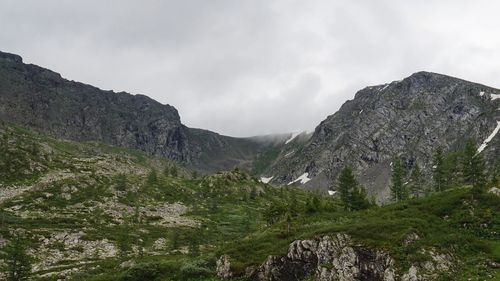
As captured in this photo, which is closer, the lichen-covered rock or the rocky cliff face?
the rocky cliff face

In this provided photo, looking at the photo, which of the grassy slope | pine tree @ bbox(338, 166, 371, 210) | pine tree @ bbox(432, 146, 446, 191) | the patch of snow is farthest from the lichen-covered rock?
pine tree @ bbox(432, 146, 446, 191)

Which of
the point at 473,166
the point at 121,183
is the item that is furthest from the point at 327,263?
the point at 121,183

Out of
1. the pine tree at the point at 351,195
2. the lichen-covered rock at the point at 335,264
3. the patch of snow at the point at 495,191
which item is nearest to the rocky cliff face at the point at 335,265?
the lichen-covered rock at the point at 335,264

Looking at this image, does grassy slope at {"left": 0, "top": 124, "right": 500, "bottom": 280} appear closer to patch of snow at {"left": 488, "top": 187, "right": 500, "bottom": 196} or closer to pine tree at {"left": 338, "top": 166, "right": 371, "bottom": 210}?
patch of snow at {"left": 488, "top": 187, "right": 500, "bottom": 196}

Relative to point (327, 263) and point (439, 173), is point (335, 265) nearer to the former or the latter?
point (327, 263)

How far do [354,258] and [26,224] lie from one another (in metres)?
80.1

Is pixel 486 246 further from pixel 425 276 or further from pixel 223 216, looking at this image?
pixel 223 216

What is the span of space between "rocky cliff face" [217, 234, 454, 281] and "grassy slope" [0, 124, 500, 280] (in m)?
1.18

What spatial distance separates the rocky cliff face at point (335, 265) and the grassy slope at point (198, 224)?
3.86 feet

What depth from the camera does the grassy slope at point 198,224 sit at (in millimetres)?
47791

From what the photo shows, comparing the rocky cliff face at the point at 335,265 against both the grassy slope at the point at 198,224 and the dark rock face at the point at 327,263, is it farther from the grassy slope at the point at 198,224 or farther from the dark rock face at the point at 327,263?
the grassy slope at the point at 198,224

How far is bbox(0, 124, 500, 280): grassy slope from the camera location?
47791 mm

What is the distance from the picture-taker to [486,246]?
1773 inches

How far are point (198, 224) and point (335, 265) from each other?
287ft
